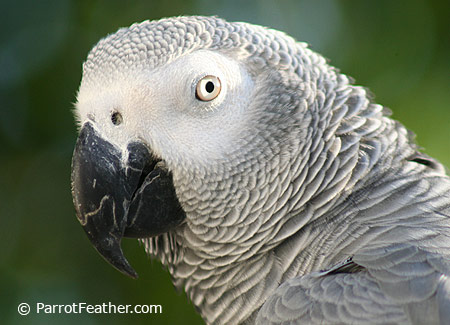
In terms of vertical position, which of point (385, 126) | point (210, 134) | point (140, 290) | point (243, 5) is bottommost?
point (140, 290)

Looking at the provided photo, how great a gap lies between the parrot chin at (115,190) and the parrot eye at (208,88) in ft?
0.63

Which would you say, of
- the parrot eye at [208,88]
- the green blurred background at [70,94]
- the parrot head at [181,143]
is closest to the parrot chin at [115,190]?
the parrot head at [181,143]

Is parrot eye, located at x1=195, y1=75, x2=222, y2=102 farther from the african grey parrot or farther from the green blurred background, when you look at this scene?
the green blurred background

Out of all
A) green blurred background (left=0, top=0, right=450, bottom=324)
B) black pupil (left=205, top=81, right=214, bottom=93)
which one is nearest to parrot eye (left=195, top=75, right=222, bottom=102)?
black pupil (left=205, top=81, right=214, bottom=93)

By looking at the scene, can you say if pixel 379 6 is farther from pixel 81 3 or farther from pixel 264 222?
pixel 264 222

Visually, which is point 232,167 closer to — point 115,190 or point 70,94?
point 115,190

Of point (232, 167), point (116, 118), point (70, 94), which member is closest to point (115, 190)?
point (116, 118)

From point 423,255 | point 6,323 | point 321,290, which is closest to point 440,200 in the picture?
point 423,255

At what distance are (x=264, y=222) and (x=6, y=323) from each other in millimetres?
2190

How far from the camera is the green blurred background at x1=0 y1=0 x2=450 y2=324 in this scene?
8.55 ft

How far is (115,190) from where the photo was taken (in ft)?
4.00

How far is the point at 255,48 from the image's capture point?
4.48ft

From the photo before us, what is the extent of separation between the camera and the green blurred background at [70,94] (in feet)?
8.55

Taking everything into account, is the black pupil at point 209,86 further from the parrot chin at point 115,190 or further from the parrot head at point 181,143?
the parrot chin at point 115,190
